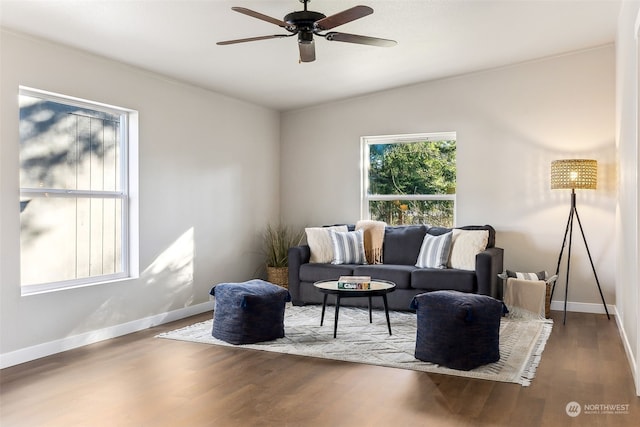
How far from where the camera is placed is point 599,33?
5.42m

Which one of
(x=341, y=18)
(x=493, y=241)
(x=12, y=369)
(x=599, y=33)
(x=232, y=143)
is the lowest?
(x=12, y=369)

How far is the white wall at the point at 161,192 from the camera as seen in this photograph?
397cm

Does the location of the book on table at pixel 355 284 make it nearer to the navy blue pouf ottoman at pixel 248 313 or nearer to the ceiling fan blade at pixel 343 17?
the navy blue pouf ottoman at pixel 248 313

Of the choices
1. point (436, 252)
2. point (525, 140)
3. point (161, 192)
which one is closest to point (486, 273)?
point (436, 252)

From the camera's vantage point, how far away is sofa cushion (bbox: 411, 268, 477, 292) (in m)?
5.43

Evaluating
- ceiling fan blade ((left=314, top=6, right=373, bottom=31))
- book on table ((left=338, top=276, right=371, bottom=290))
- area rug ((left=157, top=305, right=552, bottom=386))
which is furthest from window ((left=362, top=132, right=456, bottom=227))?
ceiling fan blade ((left=314, top=6, right=373, bottom=31))

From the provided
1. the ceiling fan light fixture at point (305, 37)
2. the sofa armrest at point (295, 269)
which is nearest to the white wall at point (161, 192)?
the sofa armrest at point (295, 269)

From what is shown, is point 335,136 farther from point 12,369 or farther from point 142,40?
point 12,369

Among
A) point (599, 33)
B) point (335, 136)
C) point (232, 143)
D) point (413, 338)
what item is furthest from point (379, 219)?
point (599, 33)

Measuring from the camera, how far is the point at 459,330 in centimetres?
377

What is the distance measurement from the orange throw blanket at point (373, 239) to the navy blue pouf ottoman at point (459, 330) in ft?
8.11

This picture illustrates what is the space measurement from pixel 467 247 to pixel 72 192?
12.8 ft

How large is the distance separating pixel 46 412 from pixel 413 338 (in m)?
2.82

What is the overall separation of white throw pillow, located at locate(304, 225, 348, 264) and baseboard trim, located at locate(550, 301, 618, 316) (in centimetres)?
262
